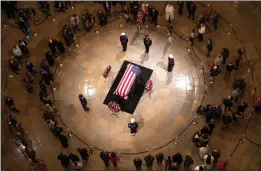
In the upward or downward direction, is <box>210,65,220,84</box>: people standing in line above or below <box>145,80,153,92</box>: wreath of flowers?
above

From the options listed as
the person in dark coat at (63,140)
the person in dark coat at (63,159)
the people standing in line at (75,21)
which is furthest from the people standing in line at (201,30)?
the person in dark coat at (63,159)

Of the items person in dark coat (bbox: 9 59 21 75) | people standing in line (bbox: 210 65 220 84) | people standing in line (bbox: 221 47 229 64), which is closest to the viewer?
people standing in line (bbox: 210 65 220 84)

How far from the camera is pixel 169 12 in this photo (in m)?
26.1

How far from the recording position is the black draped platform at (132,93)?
24219 mm

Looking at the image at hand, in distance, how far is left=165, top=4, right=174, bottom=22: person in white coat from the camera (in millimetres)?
25994

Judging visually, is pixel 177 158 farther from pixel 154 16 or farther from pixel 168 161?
pixel 154 16

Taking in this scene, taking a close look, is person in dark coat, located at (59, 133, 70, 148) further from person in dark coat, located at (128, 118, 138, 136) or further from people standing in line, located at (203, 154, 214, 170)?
people standing in line, located at (203, 154, 214, 170)

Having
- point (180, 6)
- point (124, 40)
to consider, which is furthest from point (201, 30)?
point (124, 40)

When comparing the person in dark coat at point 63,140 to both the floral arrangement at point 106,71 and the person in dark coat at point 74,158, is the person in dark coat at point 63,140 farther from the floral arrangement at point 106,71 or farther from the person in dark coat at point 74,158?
the floral arrangement at point 106,71

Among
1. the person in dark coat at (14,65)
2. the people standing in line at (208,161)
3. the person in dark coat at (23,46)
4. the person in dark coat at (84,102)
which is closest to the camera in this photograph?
the people standing in line at (208,161)

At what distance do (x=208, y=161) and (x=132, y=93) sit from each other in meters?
5.77

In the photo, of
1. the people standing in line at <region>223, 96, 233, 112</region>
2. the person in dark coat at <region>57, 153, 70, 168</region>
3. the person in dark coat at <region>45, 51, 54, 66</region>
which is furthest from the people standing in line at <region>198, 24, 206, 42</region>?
the person in dark coat at <region>57, 153, 70, 168</region>

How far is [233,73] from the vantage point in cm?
2488

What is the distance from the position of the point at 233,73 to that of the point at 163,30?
16.7 ft
